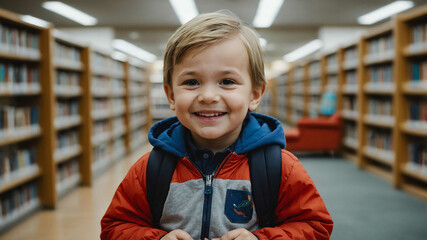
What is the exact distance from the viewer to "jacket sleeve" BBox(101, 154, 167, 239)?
1.03 m

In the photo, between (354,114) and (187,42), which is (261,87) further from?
(354,114)

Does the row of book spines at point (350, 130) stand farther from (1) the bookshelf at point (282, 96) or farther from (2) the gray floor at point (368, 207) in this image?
(1) the bookshelf at point (282, 96)

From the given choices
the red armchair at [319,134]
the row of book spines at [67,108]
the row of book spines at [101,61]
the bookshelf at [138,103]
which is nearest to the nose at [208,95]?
the row of book spines at [67,108]

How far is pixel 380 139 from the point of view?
5.23 metres

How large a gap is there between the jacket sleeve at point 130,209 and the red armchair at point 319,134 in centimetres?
587

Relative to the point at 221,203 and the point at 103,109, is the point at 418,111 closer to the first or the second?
the point at 221,203

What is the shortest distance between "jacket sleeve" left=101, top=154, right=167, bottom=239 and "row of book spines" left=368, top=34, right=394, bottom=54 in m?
4.80

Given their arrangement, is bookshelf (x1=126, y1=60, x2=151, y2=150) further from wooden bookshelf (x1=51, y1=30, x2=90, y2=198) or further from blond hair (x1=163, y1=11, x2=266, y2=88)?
blond hair (x1=163, y1=11, x2=266, y2=88)

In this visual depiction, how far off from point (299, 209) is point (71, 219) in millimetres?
2983

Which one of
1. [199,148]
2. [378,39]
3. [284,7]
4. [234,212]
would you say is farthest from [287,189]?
[284,7]

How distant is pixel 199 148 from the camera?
1.08m

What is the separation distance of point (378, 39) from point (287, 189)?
17.1 ft

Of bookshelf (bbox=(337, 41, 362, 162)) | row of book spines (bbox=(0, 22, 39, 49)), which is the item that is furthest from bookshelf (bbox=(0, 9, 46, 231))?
bookshelf (bbox=(337, 41, 362, 162))

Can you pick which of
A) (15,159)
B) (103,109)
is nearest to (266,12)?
(103,109)
